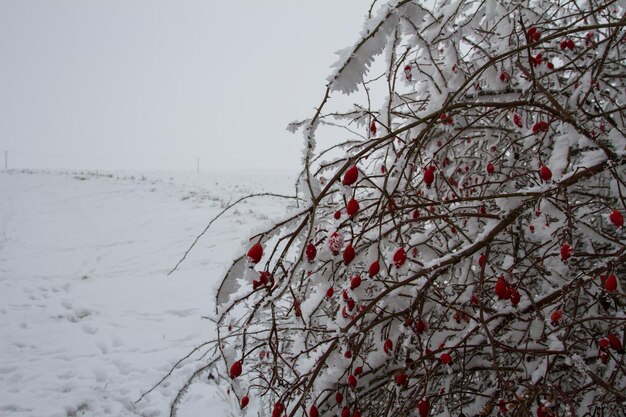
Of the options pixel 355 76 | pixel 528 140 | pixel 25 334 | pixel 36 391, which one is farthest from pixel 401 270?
pixel 25 334

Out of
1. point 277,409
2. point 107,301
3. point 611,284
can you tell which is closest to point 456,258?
point 611,284

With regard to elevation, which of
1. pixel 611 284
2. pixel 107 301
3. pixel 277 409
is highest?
pixel 611 284

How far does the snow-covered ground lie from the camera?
377 centimetres

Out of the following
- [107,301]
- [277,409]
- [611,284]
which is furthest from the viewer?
[107,301]

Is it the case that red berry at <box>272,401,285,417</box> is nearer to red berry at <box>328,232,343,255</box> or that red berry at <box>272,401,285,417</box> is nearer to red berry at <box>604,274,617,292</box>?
red berry at <box>328,232,343,255</box>

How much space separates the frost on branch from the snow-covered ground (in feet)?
1.11

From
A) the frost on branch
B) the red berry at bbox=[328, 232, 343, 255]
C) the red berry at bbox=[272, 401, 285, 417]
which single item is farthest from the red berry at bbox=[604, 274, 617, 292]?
the red berry at bbox=[272, 401, 285, 417]

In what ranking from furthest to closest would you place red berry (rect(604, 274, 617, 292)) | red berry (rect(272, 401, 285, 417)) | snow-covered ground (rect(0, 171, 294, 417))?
snow-covered ground (rect(0, 171, 294, 417)) < red berry (rect(272, 401, 285, 417)) < red berry (rect(604, 274, 617, 292))

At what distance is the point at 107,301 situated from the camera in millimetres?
6148

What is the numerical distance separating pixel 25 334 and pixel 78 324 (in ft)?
1.88

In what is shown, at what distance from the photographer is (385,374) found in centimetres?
148

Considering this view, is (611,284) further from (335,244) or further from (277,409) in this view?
(277,409)

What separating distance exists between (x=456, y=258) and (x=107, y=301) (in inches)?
240

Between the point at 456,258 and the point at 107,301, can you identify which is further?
the point at 107,301
